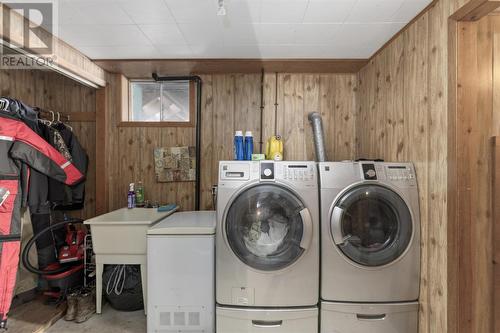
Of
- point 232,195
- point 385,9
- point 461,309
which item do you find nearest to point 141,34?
point 232,195

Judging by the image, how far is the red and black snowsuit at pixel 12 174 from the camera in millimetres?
1768

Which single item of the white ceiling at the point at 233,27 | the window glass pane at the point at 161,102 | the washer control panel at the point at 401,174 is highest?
the white ceiling at the point at 233,27

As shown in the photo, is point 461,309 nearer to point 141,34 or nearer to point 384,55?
point 384,55

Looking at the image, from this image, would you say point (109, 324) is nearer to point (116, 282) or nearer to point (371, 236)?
point (116, 282)

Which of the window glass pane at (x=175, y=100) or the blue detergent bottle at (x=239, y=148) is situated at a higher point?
the window glass pane at (x=175, y=100)

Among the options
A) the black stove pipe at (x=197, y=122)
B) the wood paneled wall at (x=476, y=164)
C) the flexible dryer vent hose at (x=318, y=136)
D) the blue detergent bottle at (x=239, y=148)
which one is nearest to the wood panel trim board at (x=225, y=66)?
the black stove pipe at (x=197, y=122)

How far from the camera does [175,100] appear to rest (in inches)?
111

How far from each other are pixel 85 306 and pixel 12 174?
3.82 ft

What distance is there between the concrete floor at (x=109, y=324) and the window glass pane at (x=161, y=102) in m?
1.89

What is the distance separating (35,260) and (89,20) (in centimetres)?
210

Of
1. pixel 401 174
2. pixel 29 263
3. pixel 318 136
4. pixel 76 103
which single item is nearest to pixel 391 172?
pixel 401 174

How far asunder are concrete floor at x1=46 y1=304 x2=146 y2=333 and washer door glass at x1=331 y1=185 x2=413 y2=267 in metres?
1.65

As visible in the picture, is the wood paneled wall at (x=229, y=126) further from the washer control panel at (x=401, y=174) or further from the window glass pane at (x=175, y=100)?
the washer control panel at (x=401, y=174)

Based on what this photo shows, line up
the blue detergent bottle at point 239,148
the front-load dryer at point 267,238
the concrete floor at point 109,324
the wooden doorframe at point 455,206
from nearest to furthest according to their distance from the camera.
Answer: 1. the wooden doorframe at point 455,206
2. the front-load dryer at point 267,238
3. the concrete floor at point 109,324
4. the blue detergent bottle at point 239,148
